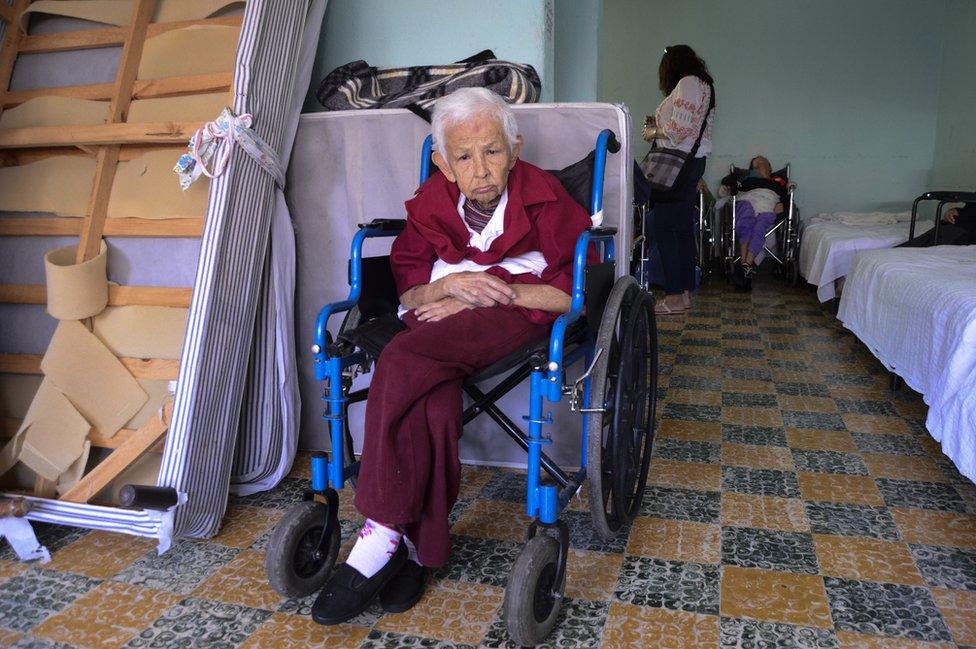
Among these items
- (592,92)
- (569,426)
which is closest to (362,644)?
(569,426)

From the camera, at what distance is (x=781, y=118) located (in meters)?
6.85

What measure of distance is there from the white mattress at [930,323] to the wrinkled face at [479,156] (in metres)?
1.29

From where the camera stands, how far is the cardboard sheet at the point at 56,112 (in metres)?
1.98

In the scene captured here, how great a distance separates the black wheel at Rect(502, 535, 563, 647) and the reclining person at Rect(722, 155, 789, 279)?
4.77 m

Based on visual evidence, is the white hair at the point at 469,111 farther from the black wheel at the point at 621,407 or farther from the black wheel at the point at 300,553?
the black wheel at the point at 300,553

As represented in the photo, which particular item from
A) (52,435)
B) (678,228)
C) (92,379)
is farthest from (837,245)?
(52,435)

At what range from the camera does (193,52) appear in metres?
1.98

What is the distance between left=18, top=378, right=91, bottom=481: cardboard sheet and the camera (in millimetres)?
1833

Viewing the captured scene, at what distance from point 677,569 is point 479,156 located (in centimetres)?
102

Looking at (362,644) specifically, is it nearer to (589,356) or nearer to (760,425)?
(589,356)

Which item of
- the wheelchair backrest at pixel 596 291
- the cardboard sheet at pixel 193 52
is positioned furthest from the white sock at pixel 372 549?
the cardboard sheet at pixel 193 52

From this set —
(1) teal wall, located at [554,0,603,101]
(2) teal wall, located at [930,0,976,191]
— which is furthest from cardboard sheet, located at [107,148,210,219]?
(2) teal wall, located at [930,0,976,191]

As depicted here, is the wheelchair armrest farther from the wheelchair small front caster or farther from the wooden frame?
the wooden frame

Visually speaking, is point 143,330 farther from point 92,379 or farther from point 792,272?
point 792,272
